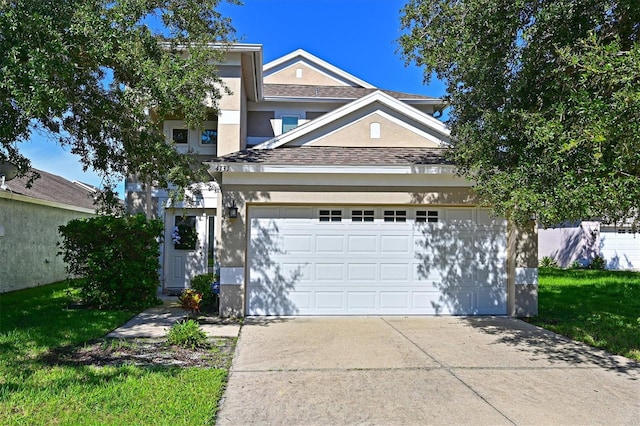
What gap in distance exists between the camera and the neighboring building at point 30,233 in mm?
13812

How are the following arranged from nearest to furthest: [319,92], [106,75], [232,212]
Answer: [106,75], [232,212], [319,92]

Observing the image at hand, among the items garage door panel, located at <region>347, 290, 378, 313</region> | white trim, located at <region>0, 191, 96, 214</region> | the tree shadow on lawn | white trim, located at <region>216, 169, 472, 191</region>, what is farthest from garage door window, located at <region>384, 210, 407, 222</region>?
white trim, located at <region>0, 191, 96, 214</region>

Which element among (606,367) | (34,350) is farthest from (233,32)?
(606,367)

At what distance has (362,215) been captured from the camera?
10.6 metres

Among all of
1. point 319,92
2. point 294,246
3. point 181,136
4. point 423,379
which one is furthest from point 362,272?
point 319,92

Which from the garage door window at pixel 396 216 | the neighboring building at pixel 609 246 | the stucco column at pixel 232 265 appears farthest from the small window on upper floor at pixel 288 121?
the neighboring building at pixel 609 246

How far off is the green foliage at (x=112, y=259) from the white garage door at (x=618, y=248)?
68.0ft

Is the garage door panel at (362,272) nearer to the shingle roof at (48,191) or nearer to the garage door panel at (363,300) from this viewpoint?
the garage door panel at (363,300)

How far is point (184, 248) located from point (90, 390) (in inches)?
343

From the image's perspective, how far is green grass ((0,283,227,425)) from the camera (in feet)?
15.4

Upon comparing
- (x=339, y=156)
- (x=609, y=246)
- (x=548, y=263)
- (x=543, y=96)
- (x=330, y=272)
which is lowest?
(x=548, y=263)

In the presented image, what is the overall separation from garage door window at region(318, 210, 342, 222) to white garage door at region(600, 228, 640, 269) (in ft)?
58.1

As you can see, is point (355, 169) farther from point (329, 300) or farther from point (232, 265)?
point (232, 265)

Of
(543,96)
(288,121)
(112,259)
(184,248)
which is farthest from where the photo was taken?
(288,121)
